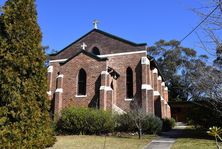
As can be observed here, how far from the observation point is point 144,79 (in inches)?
1064

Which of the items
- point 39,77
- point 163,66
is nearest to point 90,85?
point 39,77

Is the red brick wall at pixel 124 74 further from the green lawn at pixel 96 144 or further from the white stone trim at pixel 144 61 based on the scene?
the green lawn at pixel 96 144

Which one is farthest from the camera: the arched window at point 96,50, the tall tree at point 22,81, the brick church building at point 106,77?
the arched window at point 96,50

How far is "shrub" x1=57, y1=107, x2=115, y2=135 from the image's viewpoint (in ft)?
65.8

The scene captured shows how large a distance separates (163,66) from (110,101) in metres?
36.4

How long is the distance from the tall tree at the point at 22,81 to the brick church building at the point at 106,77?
579 inches

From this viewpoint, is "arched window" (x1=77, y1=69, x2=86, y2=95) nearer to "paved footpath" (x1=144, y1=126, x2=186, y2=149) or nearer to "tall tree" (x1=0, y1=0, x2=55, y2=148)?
"paved footpath" (x1=144, y1=126, x2=186, y2=149)

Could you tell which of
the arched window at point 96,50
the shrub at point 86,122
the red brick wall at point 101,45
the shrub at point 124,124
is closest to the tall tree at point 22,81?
the shrub at point 86,122

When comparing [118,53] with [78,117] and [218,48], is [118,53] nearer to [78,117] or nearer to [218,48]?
[78,117]

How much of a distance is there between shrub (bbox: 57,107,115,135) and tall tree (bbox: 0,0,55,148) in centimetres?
1055

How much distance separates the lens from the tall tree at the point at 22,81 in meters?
8.08

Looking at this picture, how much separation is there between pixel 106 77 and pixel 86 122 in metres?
5.80

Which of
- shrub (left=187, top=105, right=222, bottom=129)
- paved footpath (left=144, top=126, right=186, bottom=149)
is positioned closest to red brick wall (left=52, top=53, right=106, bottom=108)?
paved footpath (left=144, top=126, right=186, bottom=149)

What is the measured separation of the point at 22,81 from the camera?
8625 millimetres
